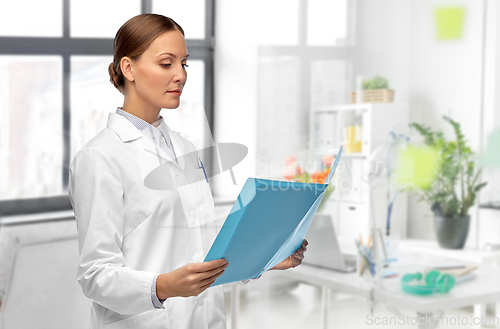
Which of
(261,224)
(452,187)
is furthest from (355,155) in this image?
(261,224)

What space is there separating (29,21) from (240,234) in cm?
263

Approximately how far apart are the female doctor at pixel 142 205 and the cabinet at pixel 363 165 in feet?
4.68

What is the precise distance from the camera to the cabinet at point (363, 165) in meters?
2.29

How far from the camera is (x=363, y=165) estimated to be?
2.37 metres

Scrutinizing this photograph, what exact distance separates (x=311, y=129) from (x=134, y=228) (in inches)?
73.7

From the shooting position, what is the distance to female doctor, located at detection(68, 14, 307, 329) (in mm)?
826

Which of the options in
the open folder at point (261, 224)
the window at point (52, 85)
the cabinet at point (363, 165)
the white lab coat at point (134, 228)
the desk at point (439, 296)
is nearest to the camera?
the open folder at point (261, 224)

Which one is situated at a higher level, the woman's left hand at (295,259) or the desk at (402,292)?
the woman's left hand at (295,259)

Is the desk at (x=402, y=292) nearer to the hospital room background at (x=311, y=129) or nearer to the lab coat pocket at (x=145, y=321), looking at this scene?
the hospital room background at (x=311, y=129)

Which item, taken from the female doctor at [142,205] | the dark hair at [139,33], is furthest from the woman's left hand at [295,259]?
the dark hair at [139,33]

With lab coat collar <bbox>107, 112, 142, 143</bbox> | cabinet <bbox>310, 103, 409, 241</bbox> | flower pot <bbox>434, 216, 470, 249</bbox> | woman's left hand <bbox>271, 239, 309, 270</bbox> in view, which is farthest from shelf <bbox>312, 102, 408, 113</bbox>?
lab coat collar <bbox>107, 112, 142, 143</bbox>

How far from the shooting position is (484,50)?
2.04 metres

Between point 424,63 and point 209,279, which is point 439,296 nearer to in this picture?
point 424,63

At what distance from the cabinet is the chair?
1.24m
